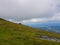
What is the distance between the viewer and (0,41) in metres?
58.7

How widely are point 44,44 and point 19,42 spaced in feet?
28.3

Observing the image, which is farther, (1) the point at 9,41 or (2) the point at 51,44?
(2) the point at 51,44

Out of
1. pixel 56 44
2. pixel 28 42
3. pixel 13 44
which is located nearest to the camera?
pixel 13 44

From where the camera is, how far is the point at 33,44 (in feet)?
196

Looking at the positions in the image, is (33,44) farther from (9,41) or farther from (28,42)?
(9,41)

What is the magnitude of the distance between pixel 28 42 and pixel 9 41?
20.3ft

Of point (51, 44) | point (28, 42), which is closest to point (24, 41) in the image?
point (28, 42)

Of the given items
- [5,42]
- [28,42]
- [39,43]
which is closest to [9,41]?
[5,42]

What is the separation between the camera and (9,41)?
59.8 m

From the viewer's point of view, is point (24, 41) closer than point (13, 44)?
No

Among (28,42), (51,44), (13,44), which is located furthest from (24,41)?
(51,44)

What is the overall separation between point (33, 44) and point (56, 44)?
9921 millimetres

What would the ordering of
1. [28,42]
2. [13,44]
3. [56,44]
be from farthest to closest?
[56,44] → [28,42] → [13,44]

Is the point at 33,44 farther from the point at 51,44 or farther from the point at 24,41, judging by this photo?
the point at 51,44
